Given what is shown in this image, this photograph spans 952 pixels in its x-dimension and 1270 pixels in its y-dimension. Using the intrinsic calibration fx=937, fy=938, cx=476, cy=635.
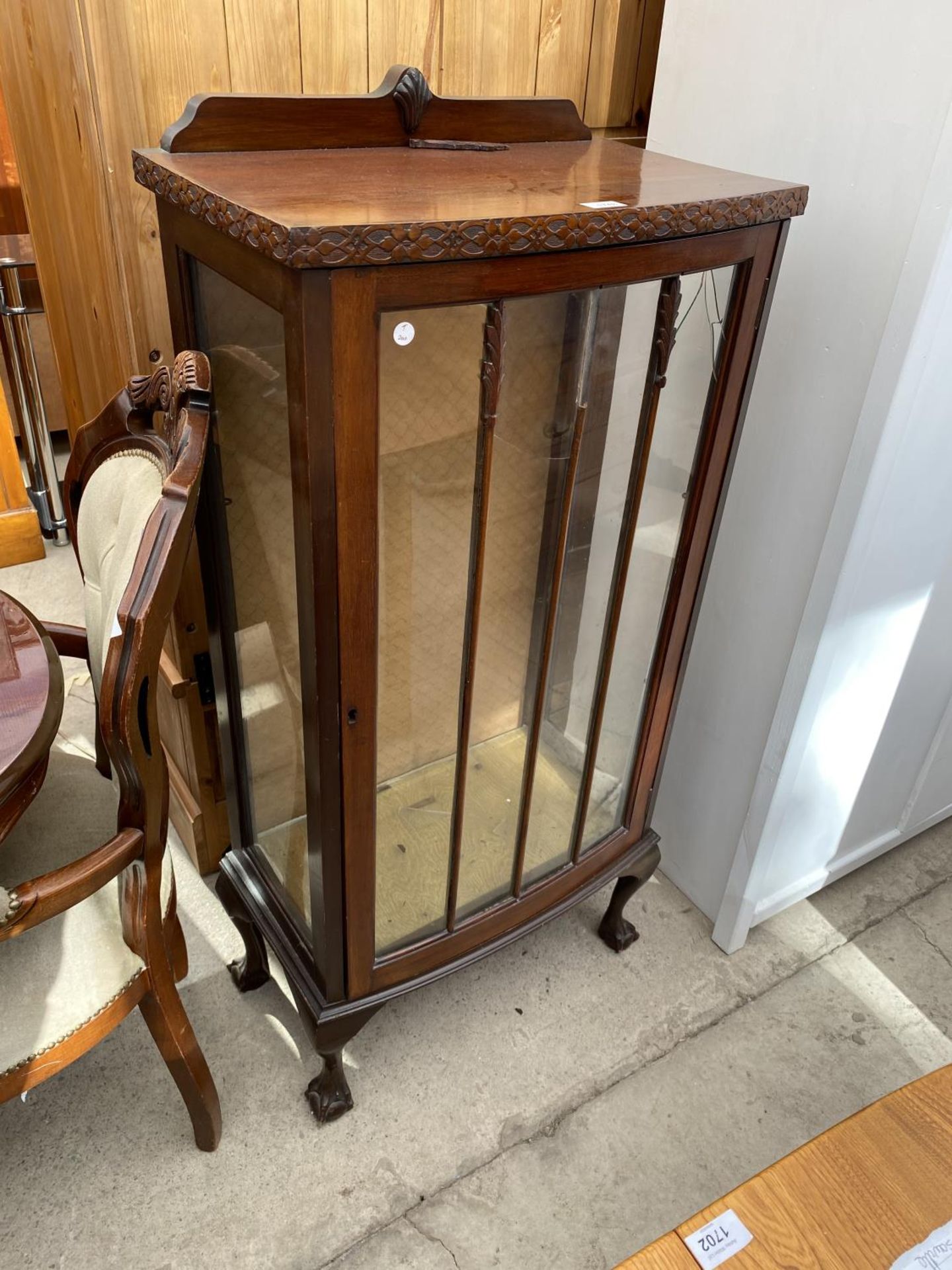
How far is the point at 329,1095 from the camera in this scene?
1398 mm

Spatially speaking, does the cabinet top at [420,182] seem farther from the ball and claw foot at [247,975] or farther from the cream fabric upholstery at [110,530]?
the ball and claw foot at [247,975]

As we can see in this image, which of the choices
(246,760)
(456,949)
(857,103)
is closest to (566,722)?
(456,949)

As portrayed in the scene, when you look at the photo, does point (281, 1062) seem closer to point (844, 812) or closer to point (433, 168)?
point (844, 812)

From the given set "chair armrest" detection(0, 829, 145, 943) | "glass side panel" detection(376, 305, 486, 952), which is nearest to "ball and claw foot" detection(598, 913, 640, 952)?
"glass side panel" detection(376, 305, 486, 952)

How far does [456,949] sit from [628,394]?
2.64 feet

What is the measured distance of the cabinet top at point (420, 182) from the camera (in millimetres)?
760

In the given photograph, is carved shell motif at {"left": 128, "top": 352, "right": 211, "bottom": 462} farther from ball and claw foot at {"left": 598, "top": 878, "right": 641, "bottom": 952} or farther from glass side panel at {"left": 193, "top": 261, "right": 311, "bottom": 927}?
ball and claw foot at {"left": 598, "top": 878, "right": 641, "bottom": 952}

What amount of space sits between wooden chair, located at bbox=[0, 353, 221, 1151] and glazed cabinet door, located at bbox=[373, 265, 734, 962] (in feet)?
0.74

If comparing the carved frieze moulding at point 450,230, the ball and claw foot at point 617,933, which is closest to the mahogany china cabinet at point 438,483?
the carved frieze moulding at point 450,230

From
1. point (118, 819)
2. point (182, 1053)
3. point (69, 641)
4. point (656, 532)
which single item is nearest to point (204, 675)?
point (69, 641)

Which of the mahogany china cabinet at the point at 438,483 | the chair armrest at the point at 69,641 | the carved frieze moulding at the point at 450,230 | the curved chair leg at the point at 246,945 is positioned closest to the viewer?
the carved frieze moulding at the point at 450,230

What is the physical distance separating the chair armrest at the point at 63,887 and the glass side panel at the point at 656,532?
0.66 metres

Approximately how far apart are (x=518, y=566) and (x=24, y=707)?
588 millimetres

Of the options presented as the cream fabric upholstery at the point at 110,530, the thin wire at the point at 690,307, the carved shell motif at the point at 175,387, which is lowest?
the cream fabric upholstery at the point at 110,530
